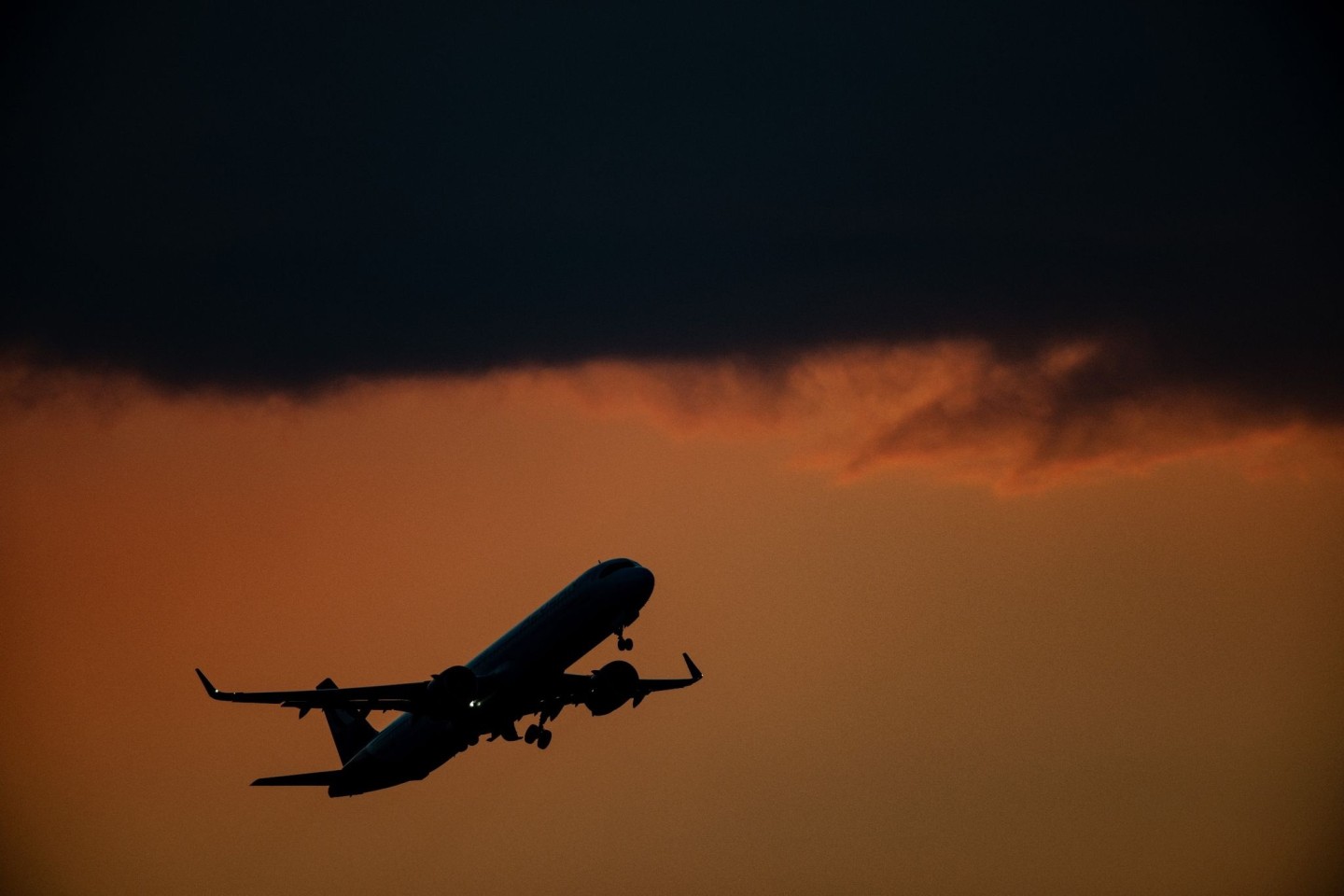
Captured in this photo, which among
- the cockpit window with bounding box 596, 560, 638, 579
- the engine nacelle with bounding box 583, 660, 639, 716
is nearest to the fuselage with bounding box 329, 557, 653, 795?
the cockpit window with bounding box 596, 560, 638, 579

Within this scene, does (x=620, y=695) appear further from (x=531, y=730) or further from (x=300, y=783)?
(x=300, y=783)

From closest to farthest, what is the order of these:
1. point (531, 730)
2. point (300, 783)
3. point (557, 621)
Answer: point (557, 621)
point (531, 730)
point (300, 783)

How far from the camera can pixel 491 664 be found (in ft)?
530

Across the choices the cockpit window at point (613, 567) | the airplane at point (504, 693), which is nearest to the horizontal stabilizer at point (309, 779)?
the airplane at point (504, 693)

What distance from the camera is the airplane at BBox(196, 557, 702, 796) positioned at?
514 ft

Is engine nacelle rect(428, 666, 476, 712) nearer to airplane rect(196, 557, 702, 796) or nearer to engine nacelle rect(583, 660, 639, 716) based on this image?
airplane rect(196, 557, 702, 796)

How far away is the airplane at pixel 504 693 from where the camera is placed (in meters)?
157

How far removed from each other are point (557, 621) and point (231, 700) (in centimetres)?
2591

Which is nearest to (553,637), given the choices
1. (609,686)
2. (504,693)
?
(504,693)

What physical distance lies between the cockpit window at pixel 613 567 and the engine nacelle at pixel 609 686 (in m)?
20.2

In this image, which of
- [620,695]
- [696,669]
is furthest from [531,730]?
[696,669]

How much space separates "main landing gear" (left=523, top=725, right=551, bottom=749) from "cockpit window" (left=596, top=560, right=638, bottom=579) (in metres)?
20.2

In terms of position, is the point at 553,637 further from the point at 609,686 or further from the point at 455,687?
the point at 609,686

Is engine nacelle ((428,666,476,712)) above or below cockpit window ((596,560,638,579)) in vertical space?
below
